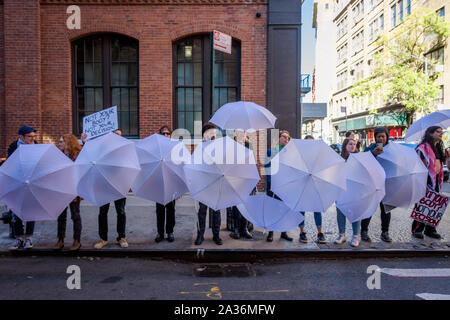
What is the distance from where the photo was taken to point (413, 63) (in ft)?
90.9

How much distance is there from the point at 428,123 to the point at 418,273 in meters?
3.21

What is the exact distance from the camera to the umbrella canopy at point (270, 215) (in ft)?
16.6

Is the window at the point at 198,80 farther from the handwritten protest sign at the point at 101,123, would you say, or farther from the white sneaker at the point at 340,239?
the white sneaker at the point at 340,239

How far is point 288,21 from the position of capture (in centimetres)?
971

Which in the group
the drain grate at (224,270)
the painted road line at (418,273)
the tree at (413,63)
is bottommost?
the drain grate at (224,270)

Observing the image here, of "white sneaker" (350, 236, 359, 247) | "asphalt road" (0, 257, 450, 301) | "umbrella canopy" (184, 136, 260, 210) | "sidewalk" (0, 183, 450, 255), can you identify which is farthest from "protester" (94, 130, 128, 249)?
"white sneaker" (350, 236, 359, 247)

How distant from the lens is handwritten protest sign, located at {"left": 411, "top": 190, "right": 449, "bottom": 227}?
591 centimetres

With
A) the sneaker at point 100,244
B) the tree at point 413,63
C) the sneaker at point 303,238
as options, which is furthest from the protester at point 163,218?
the tree at point 413,63

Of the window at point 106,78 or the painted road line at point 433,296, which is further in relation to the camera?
the window at point 106,78

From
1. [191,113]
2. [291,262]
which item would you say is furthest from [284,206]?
[191,113]

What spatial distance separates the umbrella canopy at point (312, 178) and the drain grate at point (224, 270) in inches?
46.5

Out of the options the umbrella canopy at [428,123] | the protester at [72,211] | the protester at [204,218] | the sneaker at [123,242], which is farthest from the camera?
the umbrella canopy at [428,123]

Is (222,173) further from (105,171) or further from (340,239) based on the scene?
(340,239)

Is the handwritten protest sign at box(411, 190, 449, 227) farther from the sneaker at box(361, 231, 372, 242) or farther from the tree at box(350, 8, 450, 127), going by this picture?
the tree at box(350, 8, 450, 127)
